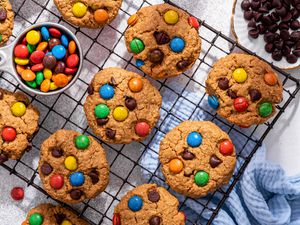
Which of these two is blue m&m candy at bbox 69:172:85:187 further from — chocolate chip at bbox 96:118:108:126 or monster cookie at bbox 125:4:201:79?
monster cookie at bbox 125:4:201:79

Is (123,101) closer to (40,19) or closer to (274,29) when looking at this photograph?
(40,19)

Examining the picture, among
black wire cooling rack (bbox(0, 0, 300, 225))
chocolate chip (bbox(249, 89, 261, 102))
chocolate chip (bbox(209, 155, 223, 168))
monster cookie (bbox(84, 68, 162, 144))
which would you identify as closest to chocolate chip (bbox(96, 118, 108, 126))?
monster cookie (bbox(84, 68, 162, 144))

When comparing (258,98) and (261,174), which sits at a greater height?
(258,98)

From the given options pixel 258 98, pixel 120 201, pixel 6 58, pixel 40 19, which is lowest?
pixel 120 201

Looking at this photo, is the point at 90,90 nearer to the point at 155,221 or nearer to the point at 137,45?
the point at 137,45

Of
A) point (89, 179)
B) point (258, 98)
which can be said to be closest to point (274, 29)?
point (258, 98)

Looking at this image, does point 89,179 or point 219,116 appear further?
point 219,116

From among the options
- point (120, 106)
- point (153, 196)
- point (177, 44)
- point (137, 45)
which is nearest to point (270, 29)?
point (177, 44)
